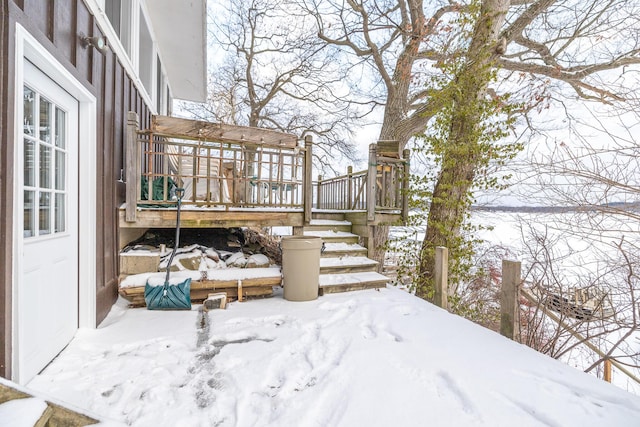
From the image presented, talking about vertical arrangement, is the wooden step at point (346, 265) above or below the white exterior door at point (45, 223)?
below

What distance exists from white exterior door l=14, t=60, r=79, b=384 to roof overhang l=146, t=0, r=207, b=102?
3743 mm

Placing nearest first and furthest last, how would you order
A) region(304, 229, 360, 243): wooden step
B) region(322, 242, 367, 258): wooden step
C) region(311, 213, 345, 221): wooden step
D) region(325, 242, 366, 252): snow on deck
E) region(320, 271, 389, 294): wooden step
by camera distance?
1. region(320, 271, 389, 294): wooden step
2. region(322, 242, 367, 258): wooden step
3. region(325, 242, 366, 252): snow on deck
4. region(304, 229, 360, 243): wooden step
5. region(311, 213, 345, 221): wooden step

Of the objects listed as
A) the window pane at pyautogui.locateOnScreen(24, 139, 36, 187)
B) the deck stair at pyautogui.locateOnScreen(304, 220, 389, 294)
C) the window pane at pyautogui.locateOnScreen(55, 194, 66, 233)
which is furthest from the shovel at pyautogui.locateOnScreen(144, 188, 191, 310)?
the deck stair at pyautogui.locateOnScreen(304, 220, 389, 294)

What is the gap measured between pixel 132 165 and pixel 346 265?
3.09m

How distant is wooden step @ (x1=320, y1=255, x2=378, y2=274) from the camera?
4367 millimetres

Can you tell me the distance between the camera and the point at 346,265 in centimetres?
444

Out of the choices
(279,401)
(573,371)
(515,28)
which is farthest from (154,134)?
(515,28)

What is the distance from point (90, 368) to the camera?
2074 mm

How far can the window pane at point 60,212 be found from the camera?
2280 millimetres

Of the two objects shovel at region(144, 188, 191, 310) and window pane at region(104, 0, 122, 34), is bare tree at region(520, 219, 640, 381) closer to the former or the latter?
shovel at region(144, 188, 191, 310)

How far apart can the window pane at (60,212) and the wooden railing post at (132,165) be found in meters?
1.05

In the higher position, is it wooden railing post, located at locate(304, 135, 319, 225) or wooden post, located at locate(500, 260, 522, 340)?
wooden railing post, located at locate(304, 135, 319, 225)

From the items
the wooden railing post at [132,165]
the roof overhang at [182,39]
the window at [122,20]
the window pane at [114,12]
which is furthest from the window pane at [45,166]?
the roof overhang at [182,39]

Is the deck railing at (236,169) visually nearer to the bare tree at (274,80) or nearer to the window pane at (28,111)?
the window pane at (28,111)
